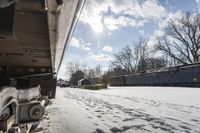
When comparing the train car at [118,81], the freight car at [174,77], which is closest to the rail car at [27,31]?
→ the freight car at [174,77]

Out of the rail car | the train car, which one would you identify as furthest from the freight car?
the rail car

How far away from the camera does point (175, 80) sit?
26.9m

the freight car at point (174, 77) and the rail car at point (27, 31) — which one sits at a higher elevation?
the freight car at point (174, 77)

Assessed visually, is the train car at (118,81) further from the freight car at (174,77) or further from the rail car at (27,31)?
the rail car at (27,31)

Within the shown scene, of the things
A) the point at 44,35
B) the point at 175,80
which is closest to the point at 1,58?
the point at 44,35

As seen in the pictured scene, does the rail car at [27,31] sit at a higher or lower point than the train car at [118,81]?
lower

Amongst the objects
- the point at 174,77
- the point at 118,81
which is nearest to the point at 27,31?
the point at 174,77

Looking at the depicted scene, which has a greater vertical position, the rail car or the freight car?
the freight car

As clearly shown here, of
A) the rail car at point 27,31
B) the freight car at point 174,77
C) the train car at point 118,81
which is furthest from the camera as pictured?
the train car at point 118,81

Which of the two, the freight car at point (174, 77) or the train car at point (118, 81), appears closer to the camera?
the freight car at point (174, 77)

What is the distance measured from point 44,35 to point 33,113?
63.8 inches

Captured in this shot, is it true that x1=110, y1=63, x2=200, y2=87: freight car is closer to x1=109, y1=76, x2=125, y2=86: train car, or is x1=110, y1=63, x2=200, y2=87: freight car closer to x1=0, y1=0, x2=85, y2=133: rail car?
x1=109, y1=76, x2=125, y2=86: train car

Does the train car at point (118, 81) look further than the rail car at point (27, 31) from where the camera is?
Yes

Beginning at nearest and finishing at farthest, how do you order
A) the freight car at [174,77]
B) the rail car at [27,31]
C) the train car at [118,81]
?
the rail car at [27,31] → the freight car at [174,77] → the train car at [118,81]
